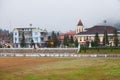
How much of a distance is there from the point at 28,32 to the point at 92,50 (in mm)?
55210

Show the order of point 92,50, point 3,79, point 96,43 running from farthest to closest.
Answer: point 96,43
point 92,50
point 3,79

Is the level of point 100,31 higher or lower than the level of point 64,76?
higher

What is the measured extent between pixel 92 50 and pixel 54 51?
401 inches

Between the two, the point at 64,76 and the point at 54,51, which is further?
the point at 54,51

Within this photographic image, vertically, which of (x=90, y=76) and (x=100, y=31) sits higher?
(x=100, y=31)

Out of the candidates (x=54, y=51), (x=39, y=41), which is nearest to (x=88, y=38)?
(x=39, y=41)

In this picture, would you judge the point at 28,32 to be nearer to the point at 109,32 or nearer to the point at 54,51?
the point at 109,32

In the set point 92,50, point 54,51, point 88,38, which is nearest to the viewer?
point 92,50

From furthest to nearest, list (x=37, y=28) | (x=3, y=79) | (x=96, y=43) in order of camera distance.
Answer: (x=37, y=28), (x=96, y=43), (x=3, y=79)

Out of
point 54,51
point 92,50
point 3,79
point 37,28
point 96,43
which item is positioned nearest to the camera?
point 3,79

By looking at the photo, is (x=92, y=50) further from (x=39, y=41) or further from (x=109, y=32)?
(x=39, y=41)

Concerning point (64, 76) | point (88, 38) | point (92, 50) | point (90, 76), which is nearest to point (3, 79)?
point (64, 76)

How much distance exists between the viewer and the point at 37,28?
445 ft

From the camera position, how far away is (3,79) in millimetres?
30594
